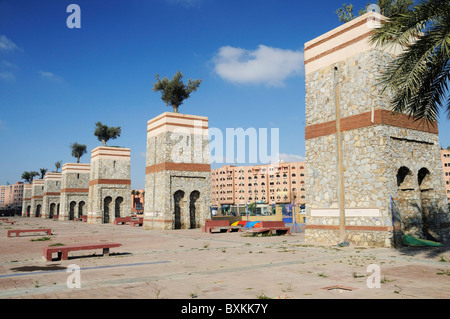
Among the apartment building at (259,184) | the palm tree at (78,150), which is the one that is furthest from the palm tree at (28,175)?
the apartment building at (259,184)

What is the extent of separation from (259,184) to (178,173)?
108 metres

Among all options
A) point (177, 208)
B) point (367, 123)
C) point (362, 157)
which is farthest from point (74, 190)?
point (367, 123)

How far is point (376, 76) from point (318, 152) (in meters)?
4.24

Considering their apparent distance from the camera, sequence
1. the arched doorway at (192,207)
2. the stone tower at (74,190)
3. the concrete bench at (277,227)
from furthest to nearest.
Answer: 1. the stone tower at (74,190)
2. the arched doorway at (192,207)
3. the concrete bench at (277,227)

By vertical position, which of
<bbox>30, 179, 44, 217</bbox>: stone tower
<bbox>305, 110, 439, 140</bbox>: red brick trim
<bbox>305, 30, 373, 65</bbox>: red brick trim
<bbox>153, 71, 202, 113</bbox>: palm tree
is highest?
<bbox>153, 71, 202, 113</bbox>: palm tree

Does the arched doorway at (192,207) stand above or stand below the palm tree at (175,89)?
below

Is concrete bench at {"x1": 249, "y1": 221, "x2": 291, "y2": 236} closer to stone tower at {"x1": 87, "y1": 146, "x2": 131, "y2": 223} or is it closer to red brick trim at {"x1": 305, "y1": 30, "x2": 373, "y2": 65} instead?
red brick trim at {"x1": 305, "y1": 30, "x2": 373, "y2": 65}

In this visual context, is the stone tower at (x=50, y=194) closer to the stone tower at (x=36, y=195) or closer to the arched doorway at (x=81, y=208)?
the stone tower at (x=36, y=195)

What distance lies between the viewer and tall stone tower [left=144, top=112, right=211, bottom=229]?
29.0 meters

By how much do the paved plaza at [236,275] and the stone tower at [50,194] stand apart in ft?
188

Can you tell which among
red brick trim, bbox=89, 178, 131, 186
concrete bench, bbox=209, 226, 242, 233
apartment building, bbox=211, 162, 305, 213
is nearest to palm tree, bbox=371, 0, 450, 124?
concrete bench, bbox=209, 226, 242, 233

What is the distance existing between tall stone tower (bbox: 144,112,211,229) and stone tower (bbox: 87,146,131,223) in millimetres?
12922

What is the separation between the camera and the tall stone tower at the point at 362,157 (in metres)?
14.2

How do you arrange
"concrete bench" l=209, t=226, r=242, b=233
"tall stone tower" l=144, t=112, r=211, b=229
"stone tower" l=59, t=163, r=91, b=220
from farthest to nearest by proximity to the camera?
1. "stone tower" l=59, t=163, r=91, b=220
2. "tall stone tower" l=144, t=112, r=211, b=229
3. "concrete bench" l=209, t=226, r=242, b=233
